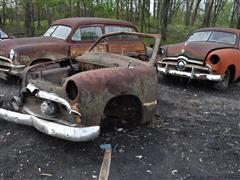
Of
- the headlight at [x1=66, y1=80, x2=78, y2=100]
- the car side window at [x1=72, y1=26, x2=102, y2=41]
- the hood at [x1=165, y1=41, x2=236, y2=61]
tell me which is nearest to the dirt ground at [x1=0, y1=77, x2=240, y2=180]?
the headlight at [x1=66, y1=80, x2=78, y2=100]

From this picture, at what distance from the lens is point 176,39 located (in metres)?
19.8

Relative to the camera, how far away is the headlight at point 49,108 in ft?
13.2

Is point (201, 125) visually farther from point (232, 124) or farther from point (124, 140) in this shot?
point (124, 140)

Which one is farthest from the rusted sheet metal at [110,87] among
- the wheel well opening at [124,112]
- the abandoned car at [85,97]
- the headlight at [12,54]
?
the headlight at [12,54]

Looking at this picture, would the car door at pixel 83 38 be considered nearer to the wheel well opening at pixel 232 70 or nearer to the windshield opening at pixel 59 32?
A: the windshield opening at pixel 59 32

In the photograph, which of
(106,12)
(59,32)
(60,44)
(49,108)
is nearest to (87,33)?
(59,32)

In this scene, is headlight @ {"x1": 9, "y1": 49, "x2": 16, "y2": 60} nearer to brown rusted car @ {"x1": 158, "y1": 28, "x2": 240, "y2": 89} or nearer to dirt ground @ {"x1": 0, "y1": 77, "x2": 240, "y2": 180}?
dirt ground @ {"x1": 0, "y1": 77, "x2": 240, "y2": 180}

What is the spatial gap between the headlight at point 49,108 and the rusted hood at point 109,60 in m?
1.34

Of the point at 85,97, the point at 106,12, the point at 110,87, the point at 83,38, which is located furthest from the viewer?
the point at 106,12

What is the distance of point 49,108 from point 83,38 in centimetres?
478

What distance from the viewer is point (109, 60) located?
5207 mm

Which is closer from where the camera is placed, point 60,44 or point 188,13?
point 60,44

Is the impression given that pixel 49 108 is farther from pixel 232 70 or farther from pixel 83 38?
pixel 232 70

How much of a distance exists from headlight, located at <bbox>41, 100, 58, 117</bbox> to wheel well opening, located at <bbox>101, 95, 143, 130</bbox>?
786 mm
